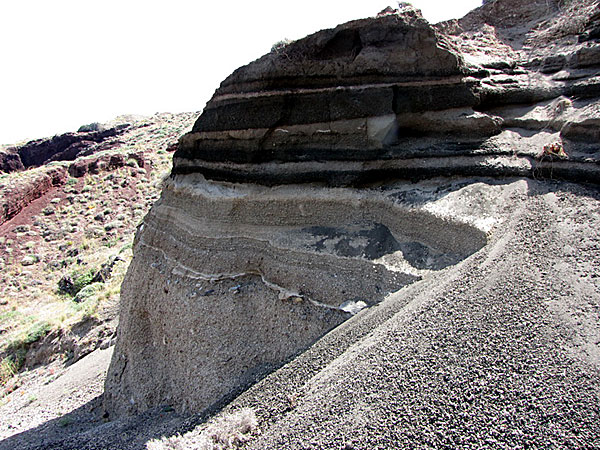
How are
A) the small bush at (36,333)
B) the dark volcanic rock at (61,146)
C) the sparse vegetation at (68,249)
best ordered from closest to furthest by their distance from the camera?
the small bush at (36,333), the sparse vegetation at (68,249), the dark volcanic rock at (61,146)

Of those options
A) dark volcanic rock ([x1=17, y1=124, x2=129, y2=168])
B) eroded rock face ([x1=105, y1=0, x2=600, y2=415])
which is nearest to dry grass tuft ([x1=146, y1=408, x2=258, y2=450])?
eroded rock face ([x1=105, y1=0, x2=600, y2=415])

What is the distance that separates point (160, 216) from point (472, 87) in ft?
14.6

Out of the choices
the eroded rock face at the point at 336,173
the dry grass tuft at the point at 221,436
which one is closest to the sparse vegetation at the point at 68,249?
the eroded rock face at the point at 336,173

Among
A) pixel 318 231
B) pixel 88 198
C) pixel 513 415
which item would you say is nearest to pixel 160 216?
pixel 318 231

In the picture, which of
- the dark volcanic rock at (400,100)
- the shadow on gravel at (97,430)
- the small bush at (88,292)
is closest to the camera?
the shadow on gravel at (97,430)

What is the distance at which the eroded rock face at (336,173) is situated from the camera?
4.06 meters

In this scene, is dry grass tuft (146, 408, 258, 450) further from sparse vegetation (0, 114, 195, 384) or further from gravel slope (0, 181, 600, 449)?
sparse vegetation (0, 114, 195, 384)

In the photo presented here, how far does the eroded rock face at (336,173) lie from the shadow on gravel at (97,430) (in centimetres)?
30

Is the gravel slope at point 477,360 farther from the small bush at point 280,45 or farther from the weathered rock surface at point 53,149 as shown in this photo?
the weathered rock surface at point 53,149

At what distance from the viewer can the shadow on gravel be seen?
12.9ft

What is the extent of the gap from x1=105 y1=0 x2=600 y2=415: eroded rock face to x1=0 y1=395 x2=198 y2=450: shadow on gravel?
30cm

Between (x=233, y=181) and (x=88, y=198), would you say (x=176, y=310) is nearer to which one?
(x=233, y=181)

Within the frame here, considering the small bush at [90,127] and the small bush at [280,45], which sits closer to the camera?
the small bush at [280,45]

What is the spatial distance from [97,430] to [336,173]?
3.95 m
